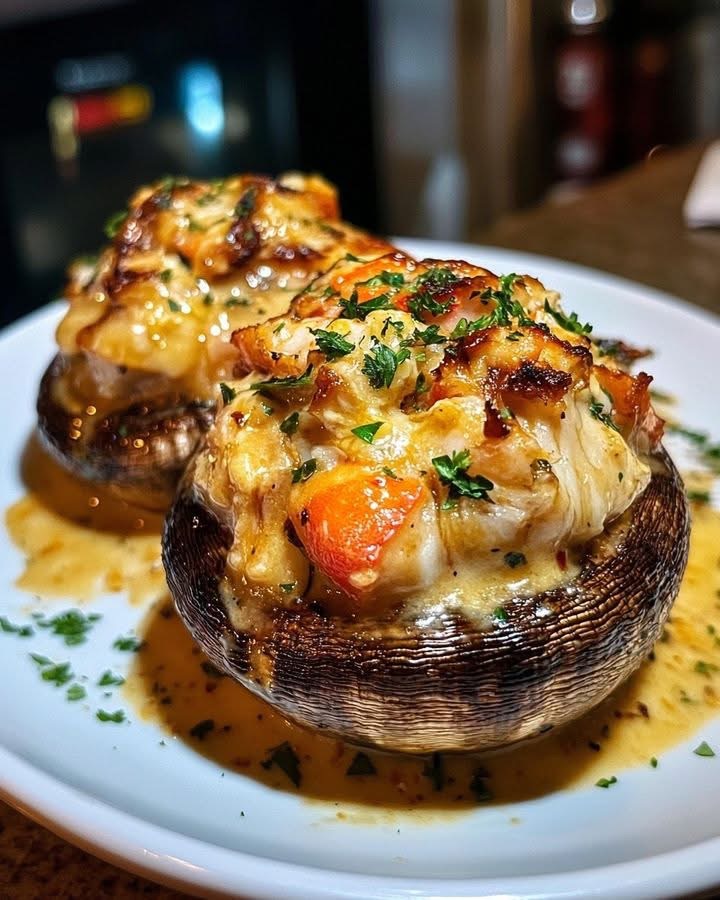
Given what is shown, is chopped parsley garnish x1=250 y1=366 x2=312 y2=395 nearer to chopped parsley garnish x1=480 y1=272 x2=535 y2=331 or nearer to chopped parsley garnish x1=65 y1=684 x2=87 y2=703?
chopped parsley garnish x1=480 y1=272 x2=535 y2=331

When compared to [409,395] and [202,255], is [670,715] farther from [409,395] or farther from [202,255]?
[202,255]

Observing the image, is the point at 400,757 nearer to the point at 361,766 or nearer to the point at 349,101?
the point at 361,766

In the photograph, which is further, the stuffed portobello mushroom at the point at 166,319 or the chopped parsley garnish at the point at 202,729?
the stuffed portobello mushroom at the point at 166,319

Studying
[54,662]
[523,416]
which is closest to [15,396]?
[54,662]

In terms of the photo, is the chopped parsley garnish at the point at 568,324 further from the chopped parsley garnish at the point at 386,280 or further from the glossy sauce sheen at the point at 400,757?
the glossy sauce sheen at the point at 400,757

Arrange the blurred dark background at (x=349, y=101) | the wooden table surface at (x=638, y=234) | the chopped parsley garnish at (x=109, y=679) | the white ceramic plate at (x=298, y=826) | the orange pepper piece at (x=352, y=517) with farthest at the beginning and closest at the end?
the blurred dark background at (x=349, y=101) → the wooden table surface at (x=638, y=234) → the chopped parsley garnish at (x=109, y=679) → the orange pepper piece at (x=352, y=517) → the white ceramic plate at (x=298, y=826)

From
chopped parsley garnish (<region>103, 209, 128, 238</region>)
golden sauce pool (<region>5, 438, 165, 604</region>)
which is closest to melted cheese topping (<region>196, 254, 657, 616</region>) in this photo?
golden sauce pool (<region>5, 438, 165, 604</region>)

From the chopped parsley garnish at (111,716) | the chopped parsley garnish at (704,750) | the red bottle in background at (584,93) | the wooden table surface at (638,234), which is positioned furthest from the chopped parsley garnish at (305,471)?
the red bottle in background at (584,93)
